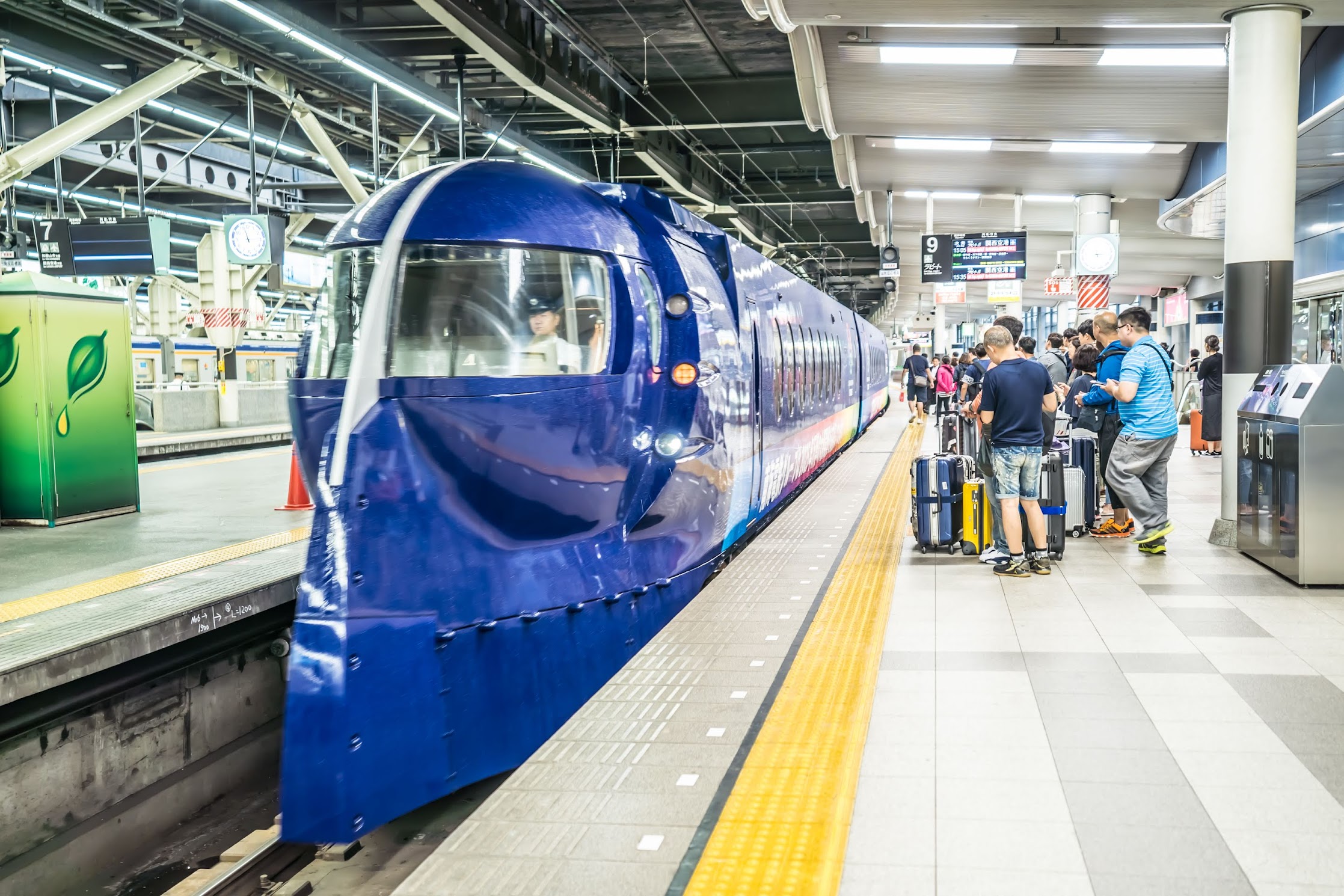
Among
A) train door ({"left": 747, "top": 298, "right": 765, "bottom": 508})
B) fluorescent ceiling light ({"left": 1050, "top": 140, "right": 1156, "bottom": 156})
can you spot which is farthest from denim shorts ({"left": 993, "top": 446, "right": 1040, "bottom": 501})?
fluorescent ceiling light ({"left": 1050, "top": 140, "right": 1156, "bottom": 156})

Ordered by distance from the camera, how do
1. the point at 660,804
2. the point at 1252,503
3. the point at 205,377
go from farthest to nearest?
1. the point at 205,377
2. the point at 1252,503
3. the point at 660,804

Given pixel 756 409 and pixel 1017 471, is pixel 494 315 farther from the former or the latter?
pixel 1017 471

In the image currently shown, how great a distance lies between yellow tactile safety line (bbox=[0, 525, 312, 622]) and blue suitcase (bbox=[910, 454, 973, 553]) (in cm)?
436

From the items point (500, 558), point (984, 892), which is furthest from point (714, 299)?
point (984, 892)

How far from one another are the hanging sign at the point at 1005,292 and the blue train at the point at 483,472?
58.9 feet

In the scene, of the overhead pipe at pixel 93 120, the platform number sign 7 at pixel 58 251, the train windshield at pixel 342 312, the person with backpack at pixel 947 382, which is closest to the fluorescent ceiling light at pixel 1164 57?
the train windshield at pixel 342 312

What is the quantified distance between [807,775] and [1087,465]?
5625 mm

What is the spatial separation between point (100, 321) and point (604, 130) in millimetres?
7607

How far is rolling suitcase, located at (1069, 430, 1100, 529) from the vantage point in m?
8.19

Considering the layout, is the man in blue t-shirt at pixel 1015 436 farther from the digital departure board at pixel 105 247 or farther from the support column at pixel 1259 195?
the digital departure board at pixel 105 247

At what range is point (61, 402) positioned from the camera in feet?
27.8

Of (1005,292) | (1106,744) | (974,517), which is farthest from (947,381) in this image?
(1106,744)

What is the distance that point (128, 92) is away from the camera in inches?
461

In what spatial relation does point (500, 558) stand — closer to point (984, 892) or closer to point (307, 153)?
point (984, 892)
